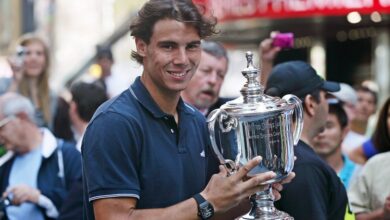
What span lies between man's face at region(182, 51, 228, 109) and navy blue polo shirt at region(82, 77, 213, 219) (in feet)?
8.22

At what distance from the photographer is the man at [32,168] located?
5.61 metres

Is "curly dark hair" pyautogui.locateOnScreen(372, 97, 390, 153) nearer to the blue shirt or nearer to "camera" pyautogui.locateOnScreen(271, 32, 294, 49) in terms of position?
the blue shirt

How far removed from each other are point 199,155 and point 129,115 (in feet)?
1.27

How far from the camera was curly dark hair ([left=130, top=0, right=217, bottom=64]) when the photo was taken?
3.57 m

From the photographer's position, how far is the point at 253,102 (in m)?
3.47

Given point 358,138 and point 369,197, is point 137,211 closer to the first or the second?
point 369,197

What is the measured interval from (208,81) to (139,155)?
2.82 meters

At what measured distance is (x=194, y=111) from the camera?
3.94m

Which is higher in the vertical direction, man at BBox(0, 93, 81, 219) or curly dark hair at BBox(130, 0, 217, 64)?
curly dark hair at BBox(130, 0, 217, 64)

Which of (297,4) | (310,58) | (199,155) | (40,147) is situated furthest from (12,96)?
(310,58)

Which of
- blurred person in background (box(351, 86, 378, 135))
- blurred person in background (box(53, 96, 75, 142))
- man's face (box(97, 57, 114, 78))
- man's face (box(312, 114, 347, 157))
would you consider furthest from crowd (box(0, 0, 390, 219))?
man's face (box(97, 57, 114, 78))

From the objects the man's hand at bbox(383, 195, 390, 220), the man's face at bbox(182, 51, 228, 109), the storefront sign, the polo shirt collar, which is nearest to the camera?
the polo shirt collar

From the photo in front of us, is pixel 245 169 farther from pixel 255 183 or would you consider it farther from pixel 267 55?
pixel 267 55

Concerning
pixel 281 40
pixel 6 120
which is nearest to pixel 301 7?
pixel 281 40
